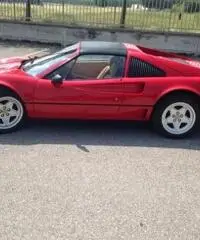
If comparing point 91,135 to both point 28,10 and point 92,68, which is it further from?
point 28,10

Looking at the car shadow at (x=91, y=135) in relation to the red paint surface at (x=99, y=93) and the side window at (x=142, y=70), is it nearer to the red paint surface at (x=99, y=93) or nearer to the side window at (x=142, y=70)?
the red paint surface at (x=99, y=93)

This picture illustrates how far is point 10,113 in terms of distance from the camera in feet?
17.6

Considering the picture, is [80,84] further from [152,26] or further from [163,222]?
[152,26]

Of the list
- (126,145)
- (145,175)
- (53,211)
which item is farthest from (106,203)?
(126,145)

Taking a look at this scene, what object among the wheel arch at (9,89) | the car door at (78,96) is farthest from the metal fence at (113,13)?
the wheel arch at (9,89)

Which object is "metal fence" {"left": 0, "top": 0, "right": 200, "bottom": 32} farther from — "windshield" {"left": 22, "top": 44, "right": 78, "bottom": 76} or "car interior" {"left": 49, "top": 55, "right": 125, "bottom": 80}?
"car interior" {"left": 49, "top": 55, "right": 125, "bottom": 80}

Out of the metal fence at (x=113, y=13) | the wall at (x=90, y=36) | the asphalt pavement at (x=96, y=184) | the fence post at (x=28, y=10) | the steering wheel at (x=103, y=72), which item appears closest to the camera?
the asphalt pavement at (x=96, y=184)

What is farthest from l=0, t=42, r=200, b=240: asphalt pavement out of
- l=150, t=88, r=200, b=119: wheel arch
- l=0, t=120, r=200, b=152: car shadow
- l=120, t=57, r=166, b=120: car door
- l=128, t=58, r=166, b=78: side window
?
l=128, t=58, r=166, b=78: side window

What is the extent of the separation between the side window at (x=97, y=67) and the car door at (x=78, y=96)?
5cm

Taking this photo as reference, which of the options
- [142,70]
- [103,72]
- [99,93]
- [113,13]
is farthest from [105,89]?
[113,13]

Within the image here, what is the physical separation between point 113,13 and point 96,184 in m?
8.56

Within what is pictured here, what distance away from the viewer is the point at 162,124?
558 cm

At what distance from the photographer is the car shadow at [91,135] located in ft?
17.1

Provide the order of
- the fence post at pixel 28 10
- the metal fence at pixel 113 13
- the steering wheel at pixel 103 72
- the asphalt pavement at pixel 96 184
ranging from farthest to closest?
1. the fence post at pixel 28 10
2. the metal fence at pixel 113 13
3. the steering wheel at pixel 103 72
4. the asphalt pavement at pixel 96 184
